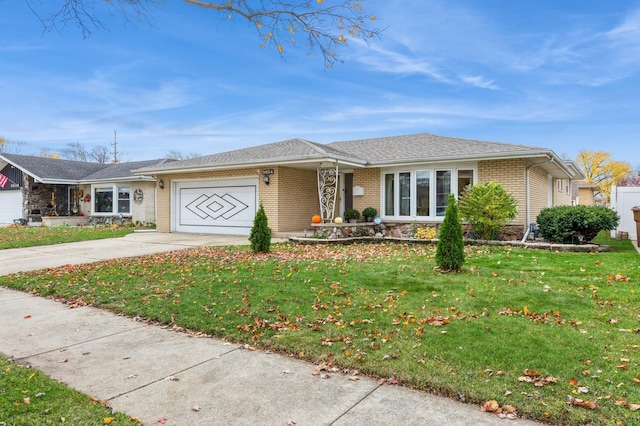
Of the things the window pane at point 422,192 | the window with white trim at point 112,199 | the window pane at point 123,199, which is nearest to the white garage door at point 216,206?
the window pane at point 422,192

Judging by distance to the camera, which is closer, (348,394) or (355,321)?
(348,394)

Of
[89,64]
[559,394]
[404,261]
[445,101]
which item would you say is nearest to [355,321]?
[559,394]

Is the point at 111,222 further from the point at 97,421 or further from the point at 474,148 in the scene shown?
the point at 97,421

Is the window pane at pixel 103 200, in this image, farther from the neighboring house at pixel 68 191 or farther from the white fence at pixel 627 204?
the white fence at pixel 627 204

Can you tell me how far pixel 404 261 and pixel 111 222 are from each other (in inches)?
809

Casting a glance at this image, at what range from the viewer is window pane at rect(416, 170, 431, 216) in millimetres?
14055

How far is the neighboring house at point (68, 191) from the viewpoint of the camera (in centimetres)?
2308

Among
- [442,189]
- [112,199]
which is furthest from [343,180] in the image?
[112,199]

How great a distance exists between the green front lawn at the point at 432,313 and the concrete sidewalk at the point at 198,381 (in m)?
0.27

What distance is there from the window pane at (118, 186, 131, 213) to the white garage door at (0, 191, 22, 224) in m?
7.48

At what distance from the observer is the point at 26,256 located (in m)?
→ 11.2

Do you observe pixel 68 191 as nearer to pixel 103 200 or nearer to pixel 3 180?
pixel 103 200

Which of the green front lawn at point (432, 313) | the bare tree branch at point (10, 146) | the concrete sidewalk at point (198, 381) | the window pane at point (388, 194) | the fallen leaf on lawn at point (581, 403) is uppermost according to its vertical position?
the bare tree branch at point (10, 146)

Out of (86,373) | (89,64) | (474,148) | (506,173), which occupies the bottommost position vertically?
Result: (86,373)
